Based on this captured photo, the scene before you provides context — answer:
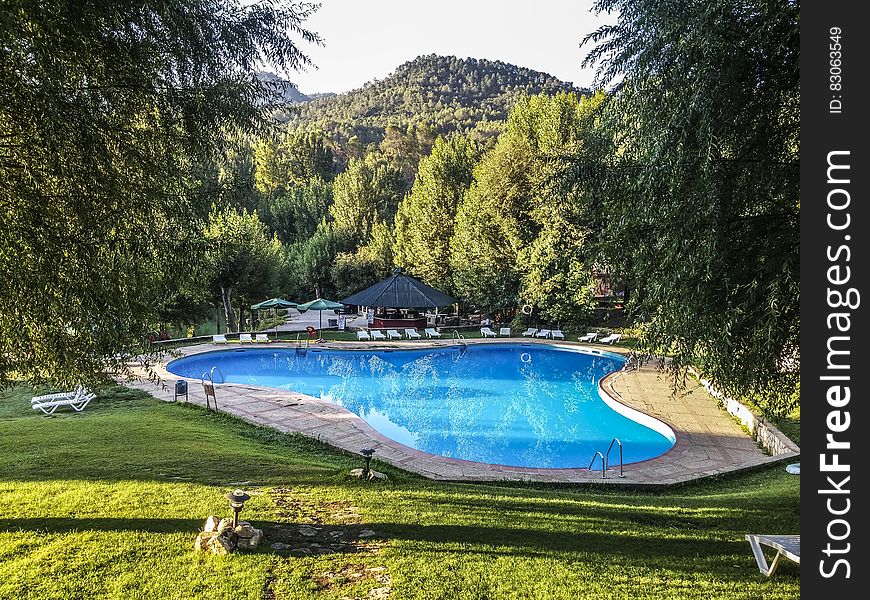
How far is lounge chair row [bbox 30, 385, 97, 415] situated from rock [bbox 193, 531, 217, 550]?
350 inches

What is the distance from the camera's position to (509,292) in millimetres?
27078

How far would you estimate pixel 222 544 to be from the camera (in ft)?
16.2

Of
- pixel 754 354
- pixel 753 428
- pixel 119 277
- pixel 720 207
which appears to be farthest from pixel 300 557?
pixel 753 428

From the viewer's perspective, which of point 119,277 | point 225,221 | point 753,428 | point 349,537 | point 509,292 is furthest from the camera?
point 509,292

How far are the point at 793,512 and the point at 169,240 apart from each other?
23.4 ft

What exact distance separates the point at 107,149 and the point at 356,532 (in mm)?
4139

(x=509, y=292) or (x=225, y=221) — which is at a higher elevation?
(x=225, y=221)

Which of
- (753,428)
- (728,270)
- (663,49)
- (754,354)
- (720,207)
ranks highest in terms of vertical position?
(663,49)

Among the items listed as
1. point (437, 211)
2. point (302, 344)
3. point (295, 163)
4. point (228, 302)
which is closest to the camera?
point (302, 344)

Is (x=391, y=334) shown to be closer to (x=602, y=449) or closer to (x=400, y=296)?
(x=400, y=296)

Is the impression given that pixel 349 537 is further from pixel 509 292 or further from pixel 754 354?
pixel 509 292

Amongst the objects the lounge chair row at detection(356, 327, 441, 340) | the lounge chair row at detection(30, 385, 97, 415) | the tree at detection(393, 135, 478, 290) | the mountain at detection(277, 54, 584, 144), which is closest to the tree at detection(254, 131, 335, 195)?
the mountain at detection(277, 54, 584, 144)

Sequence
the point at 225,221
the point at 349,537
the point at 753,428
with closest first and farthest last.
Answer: the point at 349,537, the point at 753,428, the point at 225,221

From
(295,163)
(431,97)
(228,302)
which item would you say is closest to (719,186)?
(228,302)
